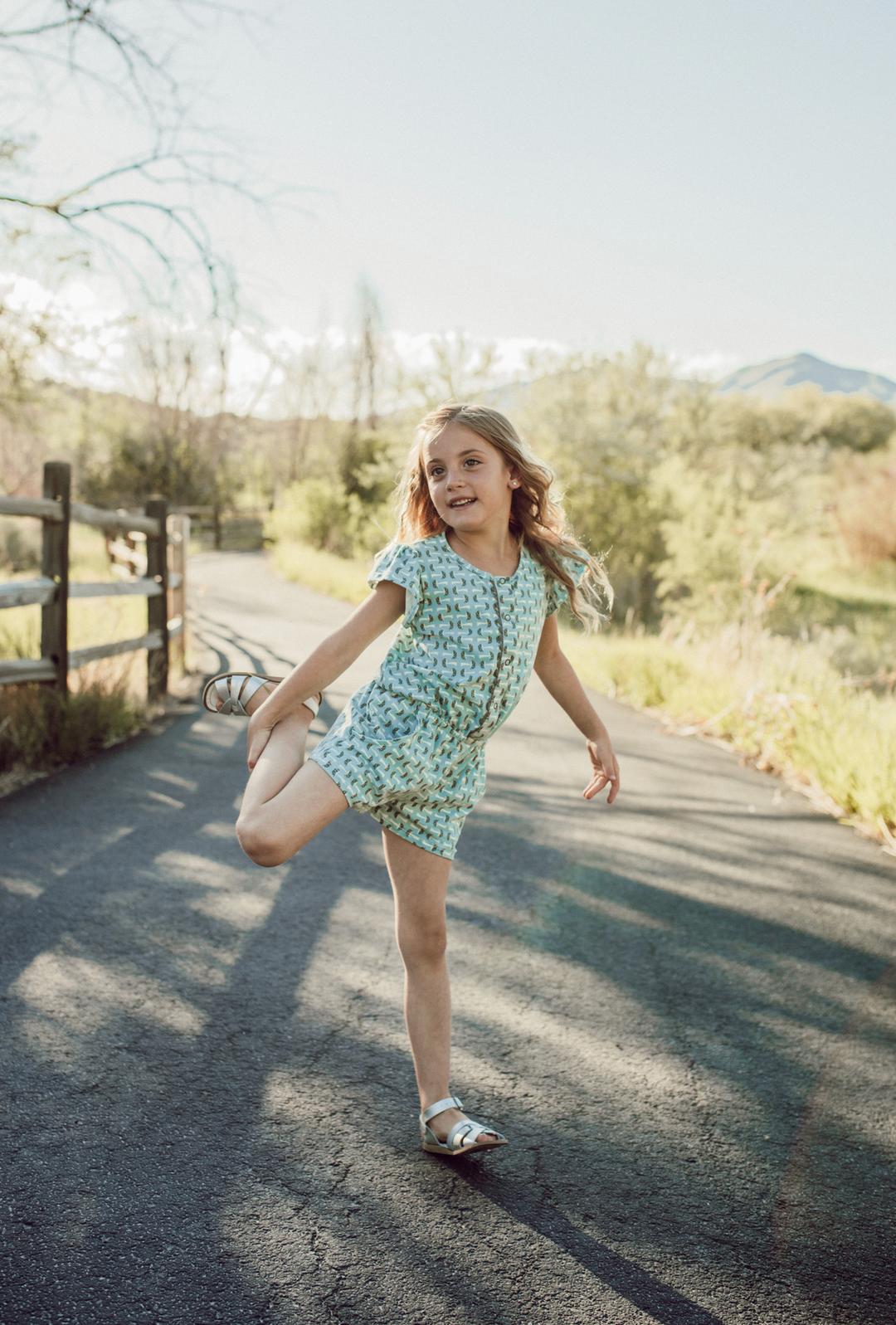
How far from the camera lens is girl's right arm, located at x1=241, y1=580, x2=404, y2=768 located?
83.2 inches

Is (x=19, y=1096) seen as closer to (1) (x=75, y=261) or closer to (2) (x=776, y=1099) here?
(2) (x=776, y=1099)

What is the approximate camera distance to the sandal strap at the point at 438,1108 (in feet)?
7.54

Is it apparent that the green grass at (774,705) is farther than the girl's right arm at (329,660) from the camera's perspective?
Yes

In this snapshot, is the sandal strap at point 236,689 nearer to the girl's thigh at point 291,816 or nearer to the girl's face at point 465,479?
the girl's thigh at point 291,816

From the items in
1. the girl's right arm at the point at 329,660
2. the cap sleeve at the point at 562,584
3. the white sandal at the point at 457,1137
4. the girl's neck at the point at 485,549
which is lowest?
the white sandal at the point at 457,1137

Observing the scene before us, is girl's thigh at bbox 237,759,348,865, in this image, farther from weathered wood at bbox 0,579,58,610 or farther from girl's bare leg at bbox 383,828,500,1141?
weathered wood at bbox 0,579,58,610

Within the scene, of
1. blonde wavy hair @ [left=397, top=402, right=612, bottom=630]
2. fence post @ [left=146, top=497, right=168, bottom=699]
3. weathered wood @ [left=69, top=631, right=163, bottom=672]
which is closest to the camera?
blonde wavy hair @ [left=397, top=402, right=612, bottom=630]

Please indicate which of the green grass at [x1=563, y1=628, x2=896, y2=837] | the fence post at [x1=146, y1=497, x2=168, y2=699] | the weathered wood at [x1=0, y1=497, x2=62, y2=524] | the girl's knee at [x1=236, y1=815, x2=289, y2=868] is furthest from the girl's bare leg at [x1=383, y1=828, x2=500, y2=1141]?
the fence post at [x1=146, y1=497, x2=168, y2=699]

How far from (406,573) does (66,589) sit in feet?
15.5

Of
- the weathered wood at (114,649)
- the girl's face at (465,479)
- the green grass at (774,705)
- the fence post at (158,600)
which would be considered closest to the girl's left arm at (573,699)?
the girl's face at (465,479)

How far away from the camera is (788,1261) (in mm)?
2008

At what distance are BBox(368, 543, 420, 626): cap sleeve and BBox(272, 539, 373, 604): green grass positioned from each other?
1451cm

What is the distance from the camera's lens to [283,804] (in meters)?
2.03

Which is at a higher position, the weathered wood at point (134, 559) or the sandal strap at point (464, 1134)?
the weathered wood at point (134, 559)
